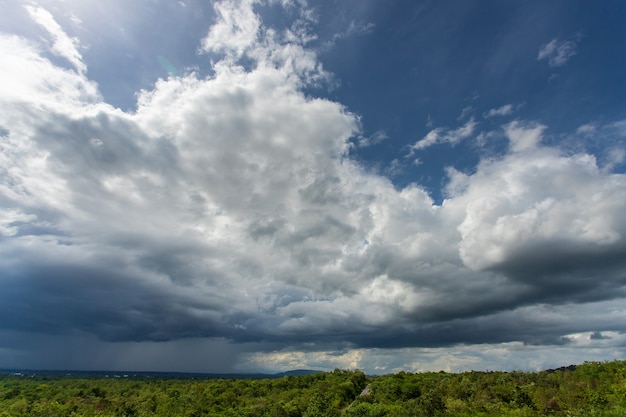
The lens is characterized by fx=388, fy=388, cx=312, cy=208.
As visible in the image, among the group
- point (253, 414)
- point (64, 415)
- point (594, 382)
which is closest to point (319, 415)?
point (253, 414)

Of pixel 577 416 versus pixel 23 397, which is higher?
pixel 577 416

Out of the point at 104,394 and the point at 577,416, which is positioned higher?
the point at 577,416

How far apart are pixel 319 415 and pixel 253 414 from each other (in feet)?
77.5

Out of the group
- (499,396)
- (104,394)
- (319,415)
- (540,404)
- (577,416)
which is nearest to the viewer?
(577,416)

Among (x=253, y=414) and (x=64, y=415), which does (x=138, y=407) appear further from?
(x=253, y=414)

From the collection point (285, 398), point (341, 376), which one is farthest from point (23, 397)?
point (341, 376)

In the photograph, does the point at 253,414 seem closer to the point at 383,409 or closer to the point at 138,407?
the point at 383,409

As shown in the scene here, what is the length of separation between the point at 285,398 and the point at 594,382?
108978 mm

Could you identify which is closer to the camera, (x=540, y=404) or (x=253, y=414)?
(x=253, y=414)

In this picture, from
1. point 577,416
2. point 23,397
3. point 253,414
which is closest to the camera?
point 577,416

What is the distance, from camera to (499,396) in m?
118

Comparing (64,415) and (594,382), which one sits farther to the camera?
(594,382)

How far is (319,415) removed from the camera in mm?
81125

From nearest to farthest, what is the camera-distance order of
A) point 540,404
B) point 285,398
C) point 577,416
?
point 577,416 → point 540,404 → point 285,398
